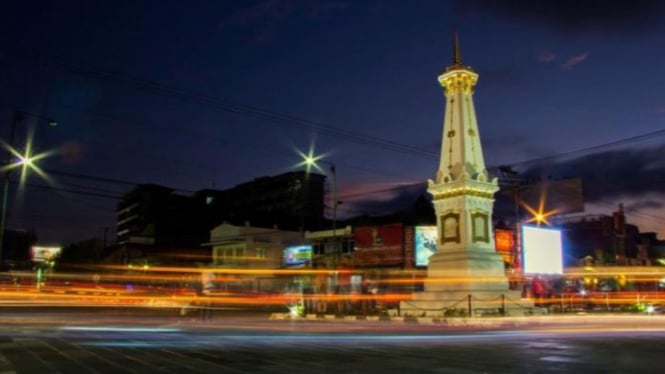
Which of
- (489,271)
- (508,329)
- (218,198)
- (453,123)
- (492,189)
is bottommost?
(508,329)

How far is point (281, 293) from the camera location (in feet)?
197

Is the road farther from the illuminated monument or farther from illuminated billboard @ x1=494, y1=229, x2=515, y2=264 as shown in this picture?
illuminated billboard @ x1=494, y1=229, x2=515, y2=264

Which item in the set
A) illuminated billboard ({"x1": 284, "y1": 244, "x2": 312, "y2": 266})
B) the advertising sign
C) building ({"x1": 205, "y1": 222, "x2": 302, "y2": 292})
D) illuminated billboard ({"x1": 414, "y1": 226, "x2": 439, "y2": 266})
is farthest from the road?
building ({"x1": 205, "y1": 222, "x2": 302, "y2": 292})

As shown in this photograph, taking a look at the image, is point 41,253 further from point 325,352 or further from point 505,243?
point 325,352

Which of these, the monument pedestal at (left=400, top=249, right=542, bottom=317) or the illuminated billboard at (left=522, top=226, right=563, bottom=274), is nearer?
the monument pedestal at (left=400, top=249, right=542, bottom=317)

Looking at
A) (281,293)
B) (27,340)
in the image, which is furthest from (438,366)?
(281,293)

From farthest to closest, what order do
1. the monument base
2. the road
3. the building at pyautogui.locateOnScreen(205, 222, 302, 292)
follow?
the building at pyautogui.locateOnScreen(205, 222, 302, 292) → the monument base → the road

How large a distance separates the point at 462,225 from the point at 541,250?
14935mm

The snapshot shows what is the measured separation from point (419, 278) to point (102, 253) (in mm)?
64229

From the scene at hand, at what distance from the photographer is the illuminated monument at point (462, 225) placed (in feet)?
102

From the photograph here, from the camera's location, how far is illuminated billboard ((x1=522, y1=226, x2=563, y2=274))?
43312 millimetres

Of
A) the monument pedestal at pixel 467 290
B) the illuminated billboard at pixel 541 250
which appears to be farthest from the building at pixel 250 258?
the monument pedestal at pixel 467 290

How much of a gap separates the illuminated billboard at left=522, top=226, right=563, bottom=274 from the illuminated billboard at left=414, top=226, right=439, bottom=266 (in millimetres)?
9852

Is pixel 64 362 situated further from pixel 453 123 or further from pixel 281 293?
pixel 281 293
